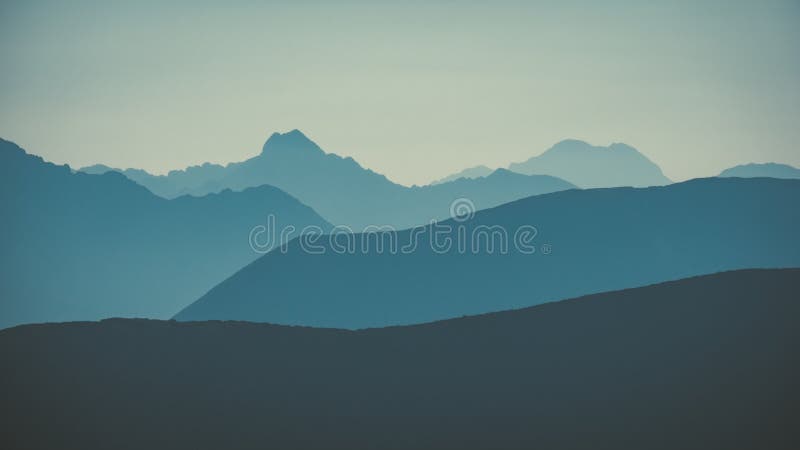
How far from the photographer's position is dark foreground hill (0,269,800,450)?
3103 cm

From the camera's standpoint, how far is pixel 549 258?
13175 cm

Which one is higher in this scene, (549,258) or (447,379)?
(549,258)

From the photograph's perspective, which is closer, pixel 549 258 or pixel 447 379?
pixel 447 379

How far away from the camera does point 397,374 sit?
1448 inches

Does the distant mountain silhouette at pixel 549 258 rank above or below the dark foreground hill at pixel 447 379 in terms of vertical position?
above

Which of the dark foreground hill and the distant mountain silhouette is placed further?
the distant mountain silhouette

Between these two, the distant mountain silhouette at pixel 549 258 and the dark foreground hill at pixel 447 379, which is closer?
the dark foreground hill at pixel 447 379

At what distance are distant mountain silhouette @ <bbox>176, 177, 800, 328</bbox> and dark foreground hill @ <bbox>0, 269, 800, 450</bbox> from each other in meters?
82.9

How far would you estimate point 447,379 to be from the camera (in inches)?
1409

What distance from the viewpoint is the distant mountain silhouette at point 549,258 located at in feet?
409

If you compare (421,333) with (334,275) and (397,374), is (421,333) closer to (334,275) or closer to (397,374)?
(397,374)

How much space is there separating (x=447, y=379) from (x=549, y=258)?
325ft

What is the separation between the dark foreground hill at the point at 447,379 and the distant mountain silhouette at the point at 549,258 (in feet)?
272

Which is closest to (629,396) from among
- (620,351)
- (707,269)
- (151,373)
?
(620,351)
